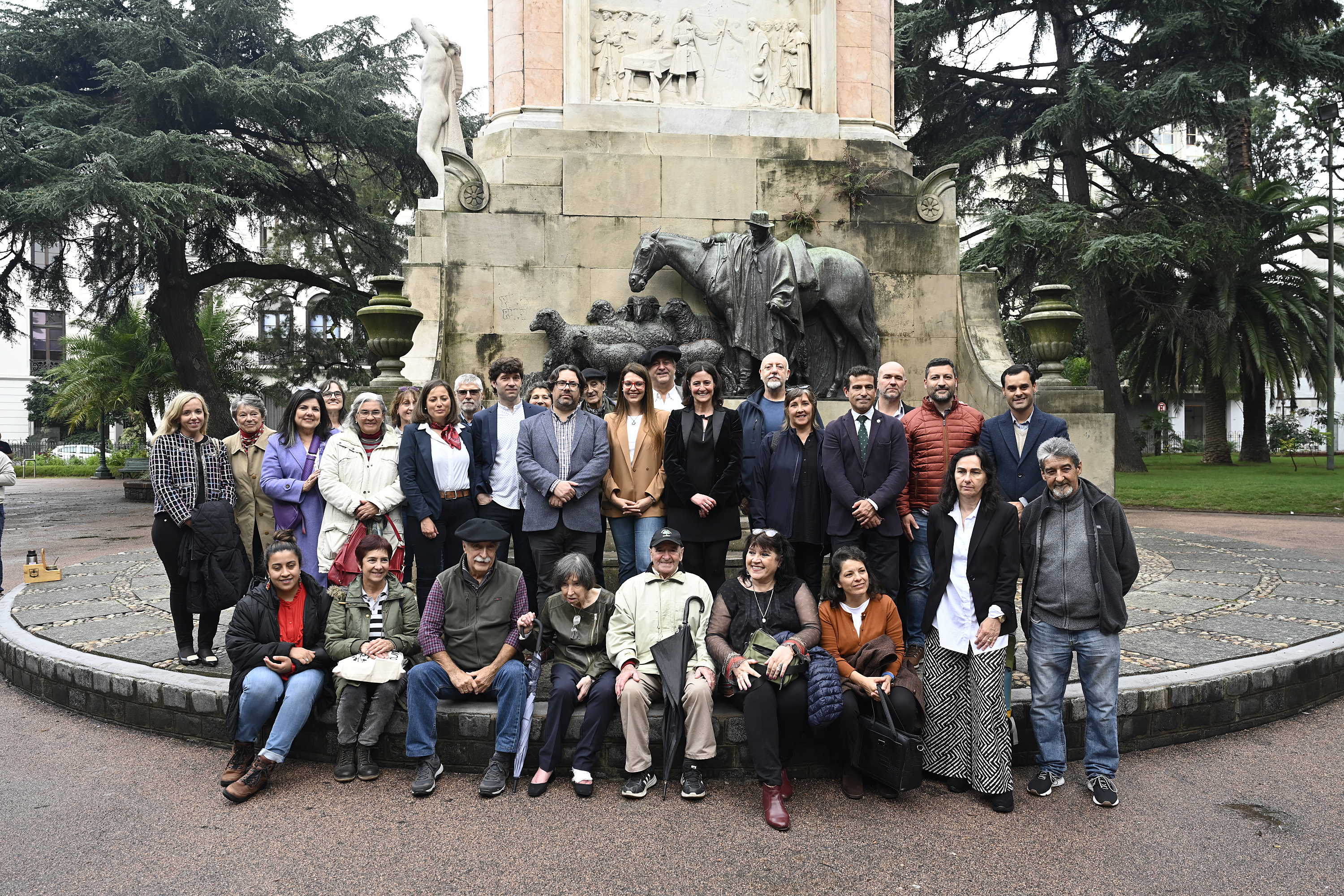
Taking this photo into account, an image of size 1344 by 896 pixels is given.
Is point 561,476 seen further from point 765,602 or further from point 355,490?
point 765,602

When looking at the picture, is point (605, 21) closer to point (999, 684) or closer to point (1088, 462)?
point (1088, 462)

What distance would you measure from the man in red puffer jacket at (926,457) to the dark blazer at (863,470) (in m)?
0.12

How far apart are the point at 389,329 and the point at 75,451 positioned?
48.7 metres

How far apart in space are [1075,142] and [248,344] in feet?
75.6

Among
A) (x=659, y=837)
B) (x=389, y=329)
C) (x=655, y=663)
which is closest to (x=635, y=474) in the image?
(x=655, y=663)

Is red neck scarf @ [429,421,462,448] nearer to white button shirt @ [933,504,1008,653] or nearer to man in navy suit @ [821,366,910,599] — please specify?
man in navy suit @ [821,366,910,599]

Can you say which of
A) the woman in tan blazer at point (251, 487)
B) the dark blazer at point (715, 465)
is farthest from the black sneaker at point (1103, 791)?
the woman in tan blazer at point (251, 487)

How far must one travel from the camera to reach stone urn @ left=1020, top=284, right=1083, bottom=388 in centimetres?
910

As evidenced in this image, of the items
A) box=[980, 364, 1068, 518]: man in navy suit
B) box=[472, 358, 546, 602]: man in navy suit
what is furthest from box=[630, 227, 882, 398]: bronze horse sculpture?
box=[980, 364, 1068, 518]: man in navy suit

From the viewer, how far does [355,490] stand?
5602 mm

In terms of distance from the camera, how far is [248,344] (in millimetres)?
27734

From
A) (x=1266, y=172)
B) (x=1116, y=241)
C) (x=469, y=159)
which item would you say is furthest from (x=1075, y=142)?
(x=469, y=159)

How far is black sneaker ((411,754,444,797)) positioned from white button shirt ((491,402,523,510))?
1.78 meters

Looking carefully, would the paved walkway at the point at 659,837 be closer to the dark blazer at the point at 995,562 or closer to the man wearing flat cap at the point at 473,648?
the man wearing flat cap at the point at 473,648
